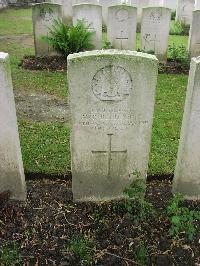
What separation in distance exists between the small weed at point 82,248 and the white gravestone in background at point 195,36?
7.06 metres

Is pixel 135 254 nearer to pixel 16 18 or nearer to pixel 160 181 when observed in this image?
pixel 160 181

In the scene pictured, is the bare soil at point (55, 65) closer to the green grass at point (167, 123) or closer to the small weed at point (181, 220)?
the green grass at point (167, 123)

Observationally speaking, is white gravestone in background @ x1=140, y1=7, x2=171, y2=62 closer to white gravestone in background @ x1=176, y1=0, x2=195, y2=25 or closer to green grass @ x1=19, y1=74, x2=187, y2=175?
green grass @ x1=19, y1=74, x2=187, y2=175

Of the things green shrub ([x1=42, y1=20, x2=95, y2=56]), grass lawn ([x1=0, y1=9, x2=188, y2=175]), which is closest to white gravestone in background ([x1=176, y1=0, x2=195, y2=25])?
green shrub ([x1=42, y1=20, x2=95, y2=56])

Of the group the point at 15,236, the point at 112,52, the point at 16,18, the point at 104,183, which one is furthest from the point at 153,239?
the point at 16,18

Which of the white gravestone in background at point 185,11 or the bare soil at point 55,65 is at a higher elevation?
the white gravestone in background at point 185,11

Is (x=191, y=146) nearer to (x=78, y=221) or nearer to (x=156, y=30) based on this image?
(x=78, y=221)

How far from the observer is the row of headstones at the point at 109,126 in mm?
3439

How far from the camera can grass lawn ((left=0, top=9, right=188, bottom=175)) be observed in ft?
16.4

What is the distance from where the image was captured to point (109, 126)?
3.81 metres

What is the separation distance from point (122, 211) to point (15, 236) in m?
1.20

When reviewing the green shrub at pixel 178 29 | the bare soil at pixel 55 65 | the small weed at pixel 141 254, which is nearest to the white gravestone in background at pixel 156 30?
the bare soil at pixel 55 65

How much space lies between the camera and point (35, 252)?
3580 mm

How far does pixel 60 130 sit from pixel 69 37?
3.77 meters
